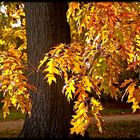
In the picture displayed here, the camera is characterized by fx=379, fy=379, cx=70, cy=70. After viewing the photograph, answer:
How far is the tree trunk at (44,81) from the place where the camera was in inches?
303

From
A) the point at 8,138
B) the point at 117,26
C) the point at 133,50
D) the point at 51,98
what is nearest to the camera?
the point at 117,26

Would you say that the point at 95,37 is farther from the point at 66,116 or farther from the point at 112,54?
the point at 66,116

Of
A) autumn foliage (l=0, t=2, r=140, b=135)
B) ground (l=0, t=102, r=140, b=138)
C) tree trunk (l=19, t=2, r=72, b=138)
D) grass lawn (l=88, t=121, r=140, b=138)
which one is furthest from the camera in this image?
ground (l=0, t=102, r=140, b=138)

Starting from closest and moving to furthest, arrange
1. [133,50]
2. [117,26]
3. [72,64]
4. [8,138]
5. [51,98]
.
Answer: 1. [117,26]
2. [72,64]
3. [133,50]
4. [51,98]
5. [8,138]

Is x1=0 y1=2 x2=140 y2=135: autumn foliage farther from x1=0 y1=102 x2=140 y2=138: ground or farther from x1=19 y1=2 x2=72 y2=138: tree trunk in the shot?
x1=0 y1=102 x2=140 y2=138: ground

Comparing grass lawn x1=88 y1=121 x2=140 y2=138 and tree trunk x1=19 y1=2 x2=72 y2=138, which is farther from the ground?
tree trunk x1=19 y1=2 x2=72 y2=138

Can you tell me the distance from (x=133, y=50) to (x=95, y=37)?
539 mm

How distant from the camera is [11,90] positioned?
14.4ft

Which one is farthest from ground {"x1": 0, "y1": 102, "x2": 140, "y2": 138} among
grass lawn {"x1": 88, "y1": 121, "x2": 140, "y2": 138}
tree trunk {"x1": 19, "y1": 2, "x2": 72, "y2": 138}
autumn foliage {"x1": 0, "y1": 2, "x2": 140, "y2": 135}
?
autumn foliage {"x1": 0, "y1": 2, "x2": 140, "y2": 135}

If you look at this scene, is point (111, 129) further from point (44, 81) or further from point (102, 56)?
point (102, 56)

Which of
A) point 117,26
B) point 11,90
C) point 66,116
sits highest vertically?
point 117,26

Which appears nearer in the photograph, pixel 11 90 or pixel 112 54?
pixel 112 54

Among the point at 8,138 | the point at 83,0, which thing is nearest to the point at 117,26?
the point at 83,0

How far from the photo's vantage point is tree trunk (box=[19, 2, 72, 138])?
769 centimetres
